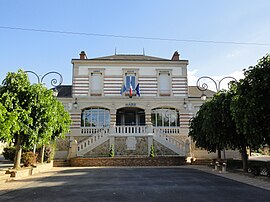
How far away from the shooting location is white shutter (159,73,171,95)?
25.5m

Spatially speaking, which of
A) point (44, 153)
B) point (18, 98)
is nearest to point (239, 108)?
point (18, 98)

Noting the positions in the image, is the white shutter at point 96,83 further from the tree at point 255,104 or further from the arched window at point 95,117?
the tree at point 255,104

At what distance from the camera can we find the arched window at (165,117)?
25344 millimetres

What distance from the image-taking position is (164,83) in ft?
84.2

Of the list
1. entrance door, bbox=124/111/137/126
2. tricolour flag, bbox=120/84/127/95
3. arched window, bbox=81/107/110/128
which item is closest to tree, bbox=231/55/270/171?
tricolour flag, bbox=120/84/127/95

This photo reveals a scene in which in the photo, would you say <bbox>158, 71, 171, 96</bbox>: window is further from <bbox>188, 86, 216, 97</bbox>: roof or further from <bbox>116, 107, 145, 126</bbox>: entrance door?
<bbox>116, 107, 145, 126</bbox>: entrance door

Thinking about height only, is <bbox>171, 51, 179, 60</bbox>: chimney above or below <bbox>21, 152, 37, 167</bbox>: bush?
above

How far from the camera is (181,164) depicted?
63.1ft

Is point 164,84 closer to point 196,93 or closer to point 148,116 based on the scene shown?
point 148,116

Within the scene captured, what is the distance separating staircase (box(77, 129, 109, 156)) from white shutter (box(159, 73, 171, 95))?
7.41 meters

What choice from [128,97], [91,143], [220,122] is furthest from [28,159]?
[128,97]

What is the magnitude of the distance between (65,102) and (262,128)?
61.6 feet

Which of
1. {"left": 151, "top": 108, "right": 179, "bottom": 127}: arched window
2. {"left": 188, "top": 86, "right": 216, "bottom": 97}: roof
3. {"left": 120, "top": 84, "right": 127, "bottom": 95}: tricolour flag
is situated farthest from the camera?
{"left": 188, "top": 86, "right": 216, "bottom": 97}: roof

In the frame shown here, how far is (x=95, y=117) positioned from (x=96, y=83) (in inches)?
135
